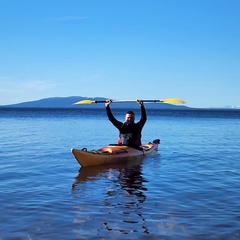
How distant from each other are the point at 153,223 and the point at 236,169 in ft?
25.3

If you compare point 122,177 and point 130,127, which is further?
point 130,127

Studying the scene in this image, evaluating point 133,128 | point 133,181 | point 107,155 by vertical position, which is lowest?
point 133,181

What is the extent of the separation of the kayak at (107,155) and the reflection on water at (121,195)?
12.1 inches

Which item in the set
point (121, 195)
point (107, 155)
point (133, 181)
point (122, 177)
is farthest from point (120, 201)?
point (107, 155)

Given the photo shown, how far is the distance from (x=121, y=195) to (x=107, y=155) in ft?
15.8

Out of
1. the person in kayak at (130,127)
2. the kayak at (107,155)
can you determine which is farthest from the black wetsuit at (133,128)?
the kayak at (107,155)

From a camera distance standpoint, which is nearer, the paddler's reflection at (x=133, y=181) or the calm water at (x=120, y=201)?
the calm water at (x=120, y=201)

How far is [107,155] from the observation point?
1437 centimetres

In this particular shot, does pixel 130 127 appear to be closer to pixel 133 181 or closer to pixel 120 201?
pixel 133 181

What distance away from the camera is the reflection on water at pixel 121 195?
7190 mm

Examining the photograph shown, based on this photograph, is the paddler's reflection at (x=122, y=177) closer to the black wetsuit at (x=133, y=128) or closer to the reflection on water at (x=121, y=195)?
the reflection on water at (x=121, y=195)

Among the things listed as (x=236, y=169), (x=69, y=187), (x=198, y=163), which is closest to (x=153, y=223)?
(x=69, y=187)

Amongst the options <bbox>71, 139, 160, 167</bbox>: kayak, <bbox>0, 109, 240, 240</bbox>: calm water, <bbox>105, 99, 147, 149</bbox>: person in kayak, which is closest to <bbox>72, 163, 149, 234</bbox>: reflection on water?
<bbox>0, 109, 240, 240</bbox>: calm water

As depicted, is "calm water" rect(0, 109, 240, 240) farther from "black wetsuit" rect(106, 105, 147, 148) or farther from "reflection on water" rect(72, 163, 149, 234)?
"black wetsuit" rect(106, 105, 147, 148)
